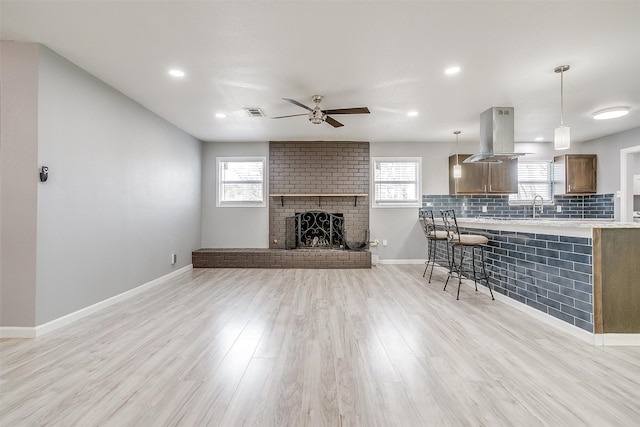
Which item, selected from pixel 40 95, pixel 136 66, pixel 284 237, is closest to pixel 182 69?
pixel 136 66

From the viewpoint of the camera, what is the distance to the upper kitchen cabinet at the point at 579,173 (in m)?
5.85

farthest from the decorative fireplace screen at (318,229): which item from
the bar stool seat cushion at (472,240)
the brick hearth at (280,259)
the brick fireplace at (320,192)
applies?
the bar stool seat cushion at (472,240)

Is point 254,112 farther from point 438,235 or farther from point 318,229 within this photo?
point 438,235

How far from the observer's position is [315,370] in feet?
6.22

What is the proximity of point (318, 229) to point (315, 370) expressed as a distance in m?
4.23

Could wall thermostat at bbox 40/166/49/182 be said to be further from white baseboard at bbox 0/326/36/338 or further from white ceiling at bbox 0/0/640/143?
white baseboard at bbox 0/326/36/338

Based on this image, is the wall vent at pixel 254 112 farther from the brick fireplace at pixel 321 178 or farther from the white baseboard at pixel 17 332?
the white baseboard at pixel 17 332

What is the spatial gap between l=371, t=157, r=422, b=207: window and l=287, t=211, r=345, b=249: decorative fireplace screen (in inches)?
37.8

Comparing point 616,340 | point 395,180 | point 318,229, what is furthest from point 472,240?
point 318,229

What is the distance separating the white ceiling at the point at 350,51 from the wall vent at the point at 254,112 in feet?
0.43

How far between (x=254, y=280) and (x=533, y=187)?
597cm

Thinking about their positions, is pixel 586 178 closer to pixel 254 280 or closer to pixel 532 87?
pixel 532 87

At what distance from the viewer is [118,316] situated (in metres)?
2.94

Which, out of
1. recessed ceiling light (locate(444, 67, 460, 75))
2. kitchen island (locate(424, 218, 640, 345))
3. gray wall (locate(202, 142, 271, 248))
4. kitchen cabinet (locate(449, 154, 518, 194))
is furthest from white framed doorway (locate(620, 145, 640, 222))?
gray wall (locate(202, 142, 271, 248))
